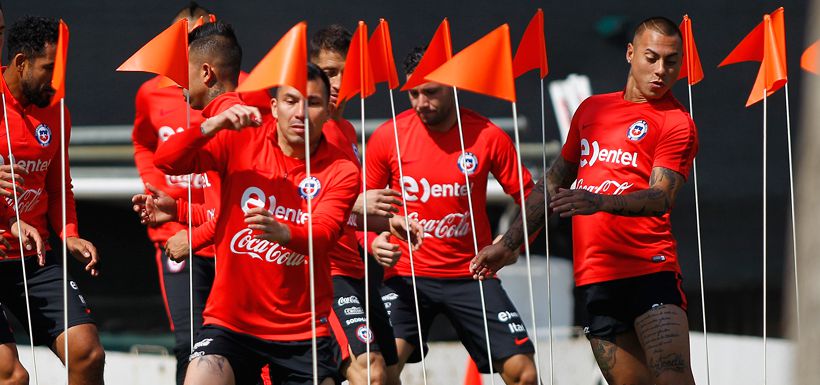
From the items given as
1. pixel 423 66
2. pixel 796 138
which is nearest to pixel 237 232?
pixel 423 66

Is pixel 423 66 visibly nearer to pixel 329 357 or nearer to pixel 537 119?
pixel 329 357

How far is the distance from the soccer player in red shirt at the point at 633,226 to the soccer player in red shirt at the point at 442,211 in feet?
2.28

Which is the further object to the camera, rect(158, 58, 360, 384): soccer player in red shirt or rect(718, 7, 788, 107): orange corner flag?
rect(718, 7, 788, 107): orange corner flag

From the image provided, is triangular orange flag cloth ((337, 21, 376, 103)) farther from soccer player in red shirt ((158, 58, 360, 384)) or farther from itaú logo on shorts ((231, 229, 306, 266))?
itaú logo on shorts ((231, 229, 306, 266))

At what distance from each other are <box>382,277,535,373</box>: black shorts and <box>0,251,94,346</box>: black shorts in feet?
5.07

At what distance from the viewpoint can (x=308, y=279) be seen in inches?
189

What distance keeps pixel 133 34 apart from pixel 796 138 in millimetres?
6588

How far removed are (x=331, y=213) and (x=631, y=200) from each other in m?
1.19

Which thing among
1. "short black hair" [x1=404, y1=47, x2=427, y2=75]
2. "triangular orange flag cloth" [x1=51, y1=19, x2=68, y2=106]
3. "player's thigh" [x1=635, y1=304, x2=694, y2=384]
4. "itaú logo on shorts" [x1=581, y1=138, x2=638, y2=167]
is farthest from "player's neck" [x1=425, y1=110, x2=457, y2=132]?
"triangular orange flag cloth" [x1=51, y1=19, x2=68, y2=106]

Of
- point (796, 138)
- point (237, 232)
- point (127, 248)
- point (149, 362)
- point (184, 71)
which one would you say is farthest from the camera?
point (796, 138)

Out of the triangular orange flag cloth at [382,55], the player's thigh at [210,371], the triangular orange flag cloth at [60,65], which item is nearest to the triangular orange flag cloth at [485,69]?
the triangular orange flag cloth at [382,55]

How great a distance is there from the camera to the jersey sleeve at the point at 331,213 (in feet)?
14.9

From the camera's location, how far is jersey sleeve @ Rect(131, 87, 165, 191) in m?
6.84

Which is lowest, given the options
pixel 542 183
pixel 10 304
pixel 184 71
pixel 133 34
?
pixel 10 304
